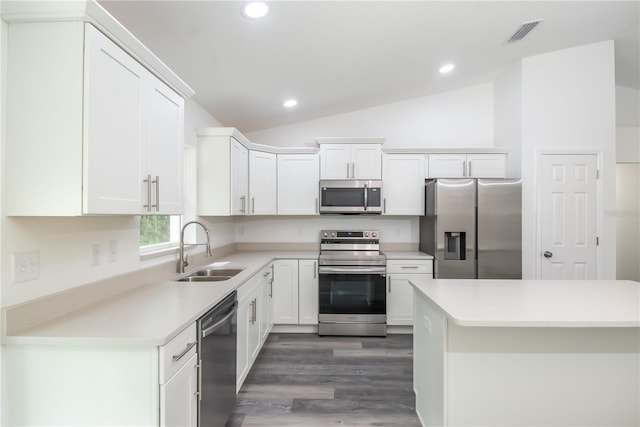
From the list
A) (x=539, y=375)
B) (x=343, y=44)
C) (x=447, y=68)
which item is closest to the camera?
(x=539, y=375)

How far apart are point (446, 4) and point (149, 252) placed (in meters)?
2.80

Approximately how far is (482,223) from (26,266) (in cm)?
370

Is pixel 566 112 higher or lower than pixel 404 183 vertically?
higher

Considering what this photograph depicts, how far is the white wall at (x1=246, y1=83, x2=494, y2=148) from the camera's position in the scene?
170 inches

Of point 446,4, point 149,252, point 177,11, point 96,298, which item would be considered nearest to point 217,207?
point 149,252

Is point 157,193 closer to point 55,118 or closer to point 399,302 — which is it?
point 55,118

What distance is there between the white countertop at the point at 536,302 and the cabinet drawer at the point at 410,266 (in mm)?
1425

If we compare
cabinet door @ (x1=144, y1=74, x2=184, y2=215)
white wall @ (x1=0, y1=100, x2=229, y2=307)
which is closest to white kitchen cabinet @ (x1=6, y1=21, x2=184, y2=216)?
white wall @ (x1=0, y1=100, x2=229, y2=307)

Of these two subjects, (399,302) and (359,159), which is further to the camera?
(359,159)

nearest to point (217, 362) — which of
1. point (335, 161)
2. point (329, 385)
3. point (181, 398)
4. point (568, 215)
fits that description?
point (181, 398)

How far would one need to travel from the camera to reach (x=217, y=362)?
6.03ft

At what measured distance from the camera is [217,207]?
3.14 m

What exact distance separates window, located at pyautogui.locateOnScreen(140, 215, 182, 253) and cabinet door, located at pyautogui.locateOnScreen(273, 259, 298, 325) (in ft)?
3.99

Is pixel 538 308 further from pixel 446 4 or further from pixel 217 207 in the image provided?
pixel 217 207
